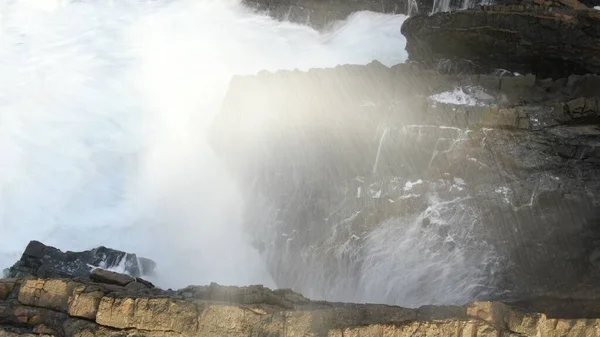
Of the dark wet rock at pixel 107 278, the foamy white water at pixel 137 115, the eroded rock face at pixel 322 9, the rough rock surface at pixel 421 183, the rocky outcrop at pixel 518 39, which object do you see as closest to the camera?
the dark wet rock at pixel 107 278

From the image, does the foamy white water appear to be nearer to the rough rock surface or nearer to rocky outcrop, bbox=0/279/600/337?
the rough rock surface

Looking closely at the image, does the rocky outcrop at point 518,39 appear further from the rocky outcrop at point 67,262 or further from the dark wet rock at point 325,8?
the rocky outcrop at point 67,262

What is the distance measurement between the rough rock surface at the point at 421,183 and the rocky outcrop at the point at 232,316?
2.89 metres

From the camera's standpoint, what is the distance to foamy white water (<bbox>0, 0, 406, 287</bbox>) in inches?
530

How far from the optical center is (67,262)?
1078cm

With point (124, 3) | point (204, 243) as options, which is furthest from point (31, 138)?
point (124, 3)

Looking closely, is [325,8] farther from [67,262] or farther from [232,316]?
[232,316]

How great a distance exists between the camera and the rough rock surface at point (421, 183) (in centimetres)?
972

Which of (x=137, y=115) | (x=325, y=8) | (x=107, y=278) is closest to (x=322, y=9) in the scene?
(x=325, y=8)

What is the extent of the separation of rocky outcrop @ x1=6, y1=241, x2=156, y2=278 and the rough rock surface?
2.66 metres

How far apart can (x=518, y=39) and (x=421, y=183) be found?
5.52 meters

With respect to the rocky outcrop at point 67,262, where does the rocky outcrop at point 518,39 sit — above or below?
above

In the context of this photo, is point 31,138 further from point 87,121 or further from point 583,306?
point 583,306

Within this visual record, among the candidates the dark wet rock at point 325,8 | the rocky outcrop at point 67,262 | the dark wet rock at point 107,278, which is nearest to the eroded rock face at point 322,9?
the dark wet rock at point 325,8
